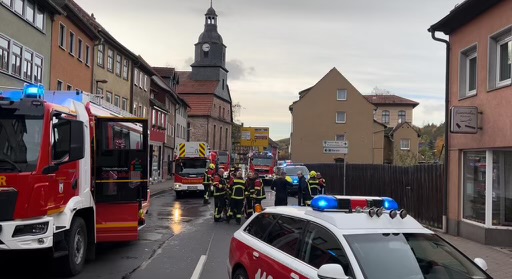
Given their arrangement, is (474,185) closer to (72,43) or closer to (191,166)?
(191,166)

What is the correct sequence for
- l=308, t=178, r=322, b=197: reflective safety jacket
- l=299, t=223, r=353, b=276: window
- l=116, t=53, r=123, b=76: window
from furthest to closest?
l=116, t=53, r=123, b=76: window
l=308, t=178, r=322, b=197: reflective safety jacket
l=299, t=223, r=353, b=276: window

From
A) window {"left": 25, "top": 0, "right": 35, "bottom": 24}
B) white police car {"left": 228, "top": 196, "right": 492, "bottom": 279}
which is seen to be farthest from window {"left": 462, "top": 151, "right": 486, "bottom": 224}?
window {"left": 25, "top": 0, "right": 35, "bottom": 24}

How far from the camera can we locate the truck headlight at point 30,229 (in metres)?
6.59

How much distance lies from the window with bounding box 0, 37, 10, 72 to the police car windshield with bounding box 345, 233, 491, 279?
18018 millimetres

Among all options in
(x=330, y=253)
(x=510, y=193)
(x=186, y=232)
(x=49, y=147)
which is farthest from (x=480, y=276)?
(x=186, y=232)

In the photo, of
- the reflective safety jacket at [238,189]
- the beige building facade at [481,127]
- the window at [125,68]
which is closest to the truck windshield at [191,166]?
the reflective safety jacket at [238,189]

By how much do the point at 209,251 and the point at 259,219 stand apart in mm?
4904

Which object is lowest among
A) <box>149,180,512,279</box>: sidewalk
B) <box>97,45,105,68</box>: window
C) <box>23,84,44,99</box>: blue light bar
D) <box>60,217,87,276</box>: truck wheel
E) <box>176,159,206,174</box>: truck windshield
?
<box>149,180,512,279</box>: sidewalk

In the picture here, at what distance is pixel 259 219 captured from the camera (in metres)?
5.90

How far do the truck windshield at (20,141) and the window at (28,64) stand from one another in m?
15.0

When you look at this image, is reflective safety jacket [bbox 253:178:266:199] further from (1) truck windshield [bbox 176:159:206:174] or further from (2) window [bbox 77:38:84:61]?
(2) window [bbox 77:38:84:61]

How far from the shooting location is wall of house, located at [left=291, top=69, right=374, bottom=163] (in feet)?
184

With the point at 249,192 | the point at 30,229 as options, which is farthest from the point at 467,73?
the point at 30,229

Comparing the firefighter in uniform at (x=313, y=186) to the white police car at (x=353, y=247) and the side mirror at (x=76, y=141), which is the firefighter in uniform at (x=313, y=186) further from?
the white police car at (x=353, y=247)
